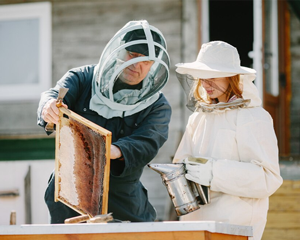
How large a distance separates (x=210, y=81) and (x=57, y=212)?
1361mm

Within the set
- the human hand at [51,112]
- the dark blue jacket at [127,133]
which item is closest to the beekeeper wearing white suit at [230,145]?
the dark blue jacket at [127,133]

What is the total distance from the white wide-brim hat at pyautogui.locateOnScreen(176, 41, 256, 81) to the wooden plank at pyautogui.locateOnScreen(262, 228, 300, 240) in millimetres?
2796

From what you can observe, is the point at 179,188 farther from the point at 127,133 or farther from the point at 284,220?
the point at 284,220

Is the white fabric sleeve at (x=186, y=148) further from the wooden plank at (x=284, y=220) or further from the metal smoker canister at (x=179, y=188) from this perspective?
the wooden plank at (x=284, y=220)

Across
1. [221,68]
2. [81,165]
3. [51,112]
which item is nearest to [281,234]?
[221,68]

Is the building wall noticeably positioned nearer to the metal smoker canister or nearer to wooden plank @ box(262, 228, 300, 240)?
wooden plank @ box(262, 228, 300, 240)

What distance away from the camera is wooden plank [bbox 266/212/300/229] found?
19.0 feet

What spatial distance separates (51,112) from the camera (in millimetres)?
3342

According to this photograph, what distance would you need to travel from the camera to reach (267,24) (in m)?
7.70

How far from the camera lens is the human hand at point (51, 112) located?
332 cm

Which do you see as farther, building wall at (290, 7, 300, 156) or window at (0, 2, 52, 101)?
building wall at (290, 7, 300, 156)

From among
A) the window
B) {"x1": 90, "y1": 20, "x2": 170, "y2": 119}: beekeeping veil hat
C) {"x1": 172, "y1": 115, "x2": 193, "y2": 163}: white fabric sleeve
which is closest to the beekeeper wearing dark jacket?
{"x1": 90, "y1": 20, "x2": 170, "y2": 119}: beekeeping veil hat

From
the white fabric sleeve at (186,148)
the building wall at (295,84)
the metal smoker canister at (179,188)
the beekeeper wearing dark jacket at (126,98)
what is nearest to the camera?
the metal smoker canister at (179,188)

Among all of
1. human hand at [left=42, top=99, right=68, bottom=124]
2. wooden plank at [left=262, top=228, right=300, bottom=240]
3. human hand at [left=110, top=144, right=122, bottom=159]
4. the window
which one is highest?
the window
